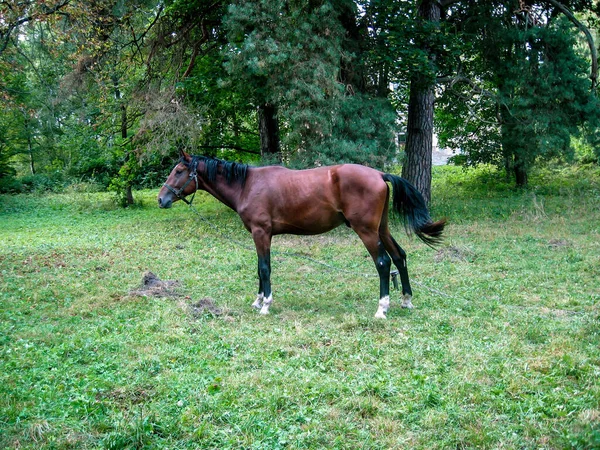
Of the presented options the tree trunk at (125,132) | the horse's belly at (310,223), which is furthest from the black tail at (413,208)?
the tree trunk at (125,132)

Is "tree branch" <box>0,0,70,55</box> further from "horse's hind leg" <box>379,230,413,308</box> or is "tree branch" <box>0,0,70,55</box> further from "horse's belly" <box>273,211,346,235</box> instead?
"horse's hind leg" <box>379,230,413,308</box>

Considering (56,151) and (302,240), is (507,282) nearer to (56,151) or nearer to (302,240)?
(302,240)

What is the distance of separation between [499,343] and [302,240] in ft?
23.9

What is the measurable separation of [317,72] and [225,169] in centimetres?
521

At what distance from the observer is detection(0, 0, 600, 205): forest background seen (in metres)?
11.8

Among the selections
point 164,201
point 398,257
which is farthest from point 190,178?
point 398,257

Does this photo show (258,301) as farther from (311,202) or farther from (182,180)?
(182,180)

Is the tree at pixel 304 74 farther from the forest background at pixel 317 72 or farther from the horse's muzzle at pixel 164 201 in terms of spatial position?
the horse's muzzle at pixel 164 201

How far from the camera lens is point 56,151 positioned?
3178 cm

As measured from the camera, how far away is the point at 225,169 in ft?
23.8

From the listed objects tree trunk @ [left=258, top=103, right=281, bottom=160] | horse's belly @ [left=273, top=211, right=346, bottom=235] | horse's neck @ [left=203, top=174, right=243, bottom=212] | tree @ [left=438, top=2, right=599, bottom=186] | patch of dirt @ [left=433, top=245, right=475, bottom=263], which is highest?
tree @ [left=438, top=2, right=599, bottom=186]

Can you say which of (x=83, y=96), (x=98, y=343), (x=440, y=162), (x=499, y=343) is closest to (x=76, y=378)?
(x=98, y=343)

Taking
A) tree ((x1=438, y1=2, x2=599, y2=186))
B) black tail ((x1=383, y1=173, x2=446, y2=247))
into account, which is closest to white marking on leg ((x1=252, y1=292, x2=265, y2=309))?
black tail ((x1=383, y1=173, x2=446, y2=247))

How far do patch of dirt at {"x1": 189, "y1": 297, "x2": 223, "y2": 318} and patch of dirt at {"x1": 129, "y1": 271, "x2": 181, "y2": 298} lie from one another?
0.66 m
